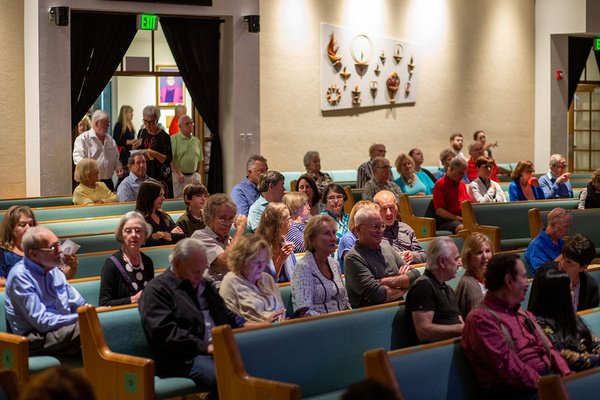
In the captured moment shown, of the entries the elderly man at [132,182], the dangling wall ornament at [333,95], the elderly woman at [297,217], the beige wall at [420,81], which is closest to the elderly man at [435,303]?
the elderly woman at [297,217]

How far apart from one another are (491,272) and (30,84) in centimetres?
684

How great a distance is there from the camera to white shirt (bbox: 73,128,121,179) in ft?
26.7

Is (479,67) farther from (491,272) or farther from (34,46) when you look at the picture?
(491,272)

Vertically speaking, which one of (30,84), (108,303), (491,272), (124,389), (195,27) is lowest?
(124,389)

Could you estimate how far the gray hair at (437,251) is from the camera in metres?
3.61

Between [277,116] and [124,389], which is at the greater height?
[277,116]

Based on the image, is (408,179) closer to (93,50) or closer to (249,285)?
(93,50)

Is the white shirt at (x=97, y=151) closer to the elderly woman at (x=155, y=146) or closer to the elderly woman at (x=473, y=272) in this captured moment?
the elderly woman at (x=155, y=146)

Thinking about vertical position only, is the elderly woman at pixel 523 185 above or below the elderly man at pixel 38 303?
above

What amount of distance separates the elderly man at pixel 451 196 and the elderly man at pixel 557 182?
156 cm

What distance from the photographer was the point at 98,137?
8.23 m

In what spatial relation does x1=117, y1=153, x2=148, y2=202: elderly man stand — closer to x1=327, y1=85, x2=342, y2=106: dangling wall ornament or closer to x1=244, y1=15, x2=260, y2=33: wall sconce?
x1=244, y1=15, x2=260, y2=33: wall sconce

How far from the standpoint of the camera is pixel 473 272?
390cm

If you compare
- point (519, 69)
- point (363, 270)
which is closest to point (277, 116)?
point (519, 69)
